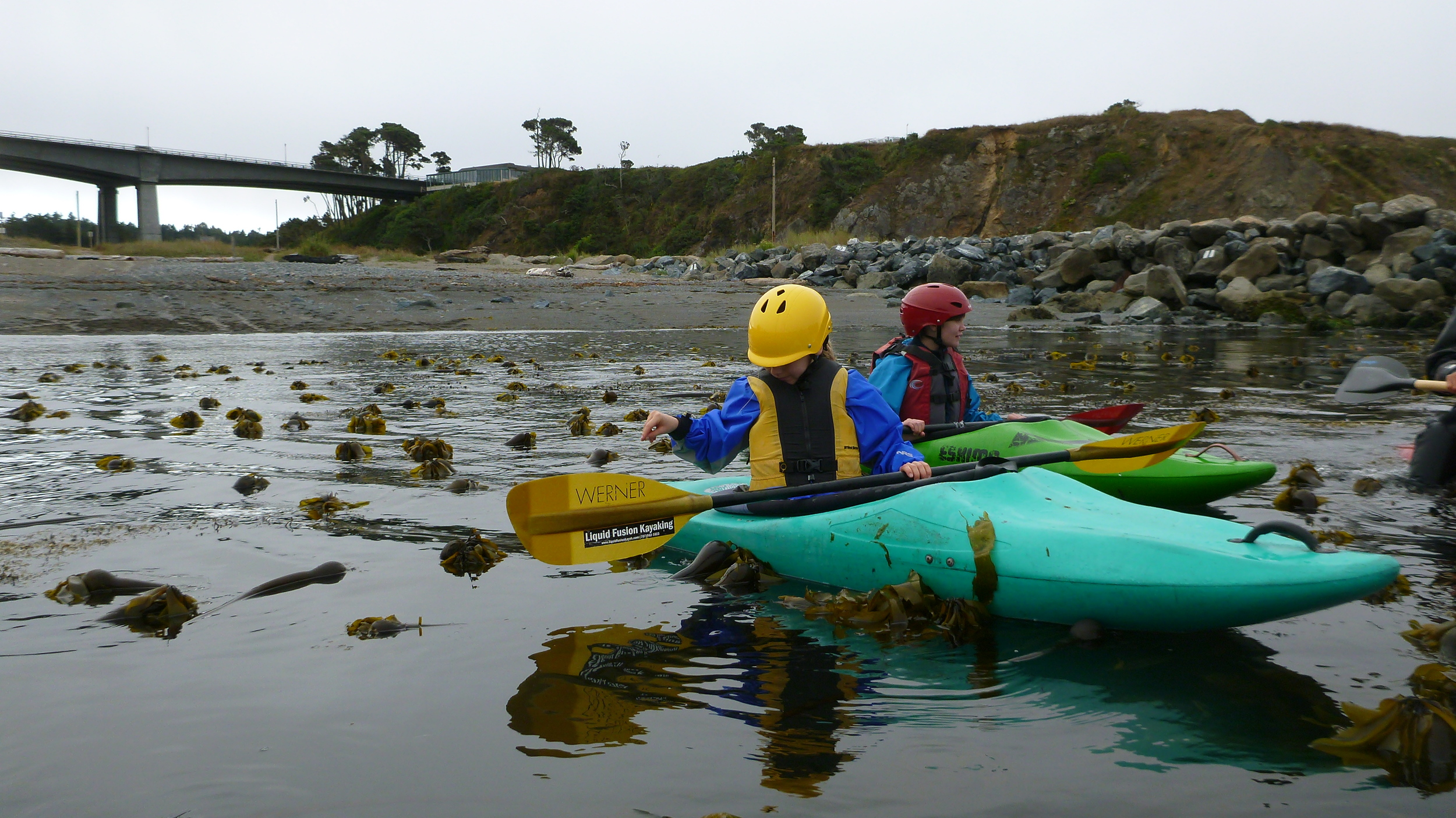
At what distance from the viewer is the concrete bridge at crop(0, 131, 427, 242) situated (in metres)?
42.0

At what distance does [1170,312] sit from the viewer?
840 inches

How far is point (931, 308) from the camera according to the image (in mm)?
5723

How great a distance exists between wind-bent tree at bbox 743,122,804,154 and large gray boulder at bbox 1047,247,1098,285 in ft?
109

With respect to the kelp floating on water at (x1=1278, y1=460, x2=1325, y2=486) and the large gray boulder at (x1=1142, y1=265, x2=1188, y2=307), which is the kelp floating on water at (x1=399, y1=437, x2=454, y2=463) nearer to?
the kelp floating on water at (x1=1278, y1=460, x2=1325, y2=486)

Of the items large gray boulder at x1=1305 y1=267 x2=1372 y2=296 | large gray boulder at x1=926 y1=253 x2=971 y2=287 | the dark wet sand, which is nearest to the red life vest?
the dark wet sand

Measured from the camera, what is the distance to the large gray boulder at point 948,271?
26.5 meters

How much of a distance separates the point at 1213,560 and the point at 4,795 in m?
3.37

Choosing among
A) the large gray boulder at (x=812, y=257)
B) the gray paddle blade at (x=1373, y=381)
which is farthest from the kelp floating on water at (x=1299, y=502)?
the large gray boulder at (x=812, y=257)

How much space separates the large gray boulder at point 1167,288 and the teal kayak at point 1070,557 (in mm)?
20142

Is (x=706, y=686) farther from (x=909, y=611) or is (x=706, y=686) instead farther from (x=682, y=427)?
(x=682, y=427)

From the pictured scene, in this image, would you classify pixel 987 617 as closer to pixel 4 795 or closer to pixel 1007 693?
pixel 1007 693

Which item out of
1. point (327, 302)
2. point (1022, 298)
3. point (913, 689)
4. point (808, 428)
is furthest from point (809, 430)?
point (1022, 298)

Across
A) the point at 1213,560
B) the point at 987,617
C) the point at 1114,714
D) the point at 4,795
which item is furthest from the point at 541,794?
the point at 1213,560

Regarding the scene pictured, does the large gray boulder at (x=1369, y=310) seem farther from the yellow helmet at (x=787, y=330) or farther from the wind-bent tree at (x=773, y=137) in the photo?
the wind-bent tree at (x=773, y=137)
